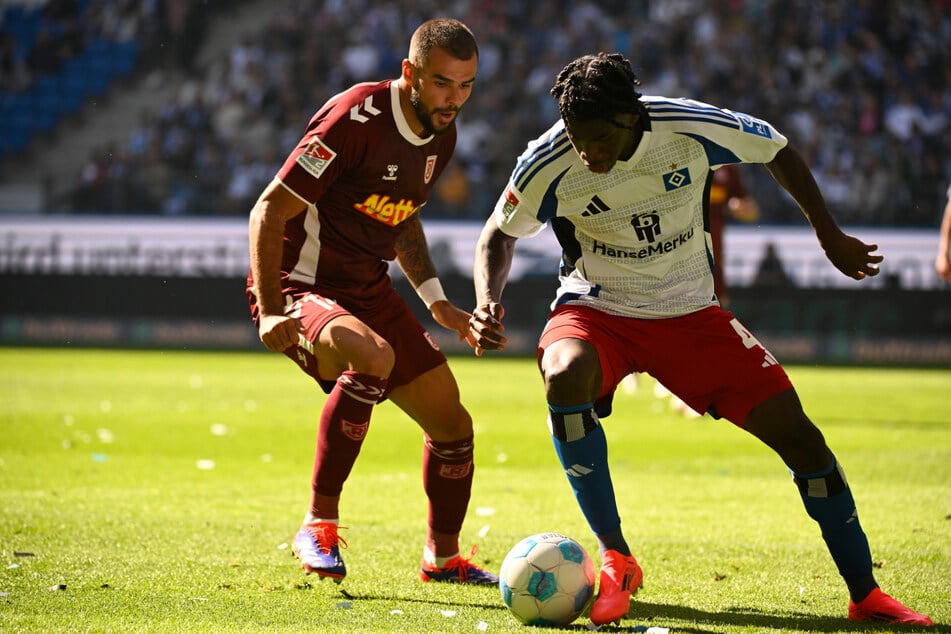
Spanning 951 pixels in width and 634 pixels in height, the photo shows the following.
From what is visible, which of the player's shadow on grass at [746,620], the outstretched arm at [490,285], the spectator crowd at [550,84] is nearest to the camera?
the player's shadow on grass at [746,620]

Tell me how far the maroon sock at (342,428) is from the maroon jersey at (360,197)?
49 cm

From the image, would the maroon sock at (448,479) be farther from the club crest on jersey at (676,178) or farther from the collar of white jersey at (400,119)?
the club crest on jersey at (676,178)

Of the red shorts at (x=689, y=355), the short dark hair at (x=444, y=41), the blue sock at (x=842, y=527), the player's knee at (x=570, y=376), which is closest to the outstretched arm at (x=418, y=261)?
the short dark hair at (x=444, y=41)

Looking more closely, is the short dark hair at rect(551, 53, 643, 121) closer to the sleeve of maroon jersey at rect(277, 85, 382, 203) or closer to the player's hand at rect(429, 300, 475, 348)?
the sleeve of maroon jersey at rect(277, 85, 382, 203)

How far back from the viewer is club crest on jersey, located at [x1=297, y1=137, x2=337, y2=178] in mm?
4992

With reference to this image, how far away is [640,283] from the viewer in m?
4.82

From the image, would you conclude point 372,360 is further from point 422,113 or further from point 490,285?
point 422,113

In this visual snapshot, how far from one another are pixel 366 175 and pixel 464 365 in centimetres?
1353

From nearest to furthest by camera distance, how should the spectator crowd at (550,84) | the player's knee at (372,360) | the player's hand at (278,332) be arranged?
1. the player's hand at (278,332)
2. the player's knee at (372,360)
3. the spectator crowd at (550,84)

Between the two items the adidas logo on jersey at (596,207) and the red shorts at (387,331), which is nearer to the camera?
the adidas logo on jersey at (596,207)

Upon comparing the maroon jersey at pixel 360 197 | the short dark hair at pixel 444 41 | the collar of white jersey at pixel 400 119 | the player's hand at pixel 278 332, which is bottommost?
the player's hand at pixel 278 332

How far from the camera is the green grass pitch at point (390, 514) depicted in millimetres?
4582

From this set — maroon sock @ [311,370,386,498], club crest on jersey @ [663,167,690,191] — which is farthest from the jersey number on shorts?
maroon sock @ [311,370,386,498]

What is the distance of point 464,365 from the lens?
18.7 meters
